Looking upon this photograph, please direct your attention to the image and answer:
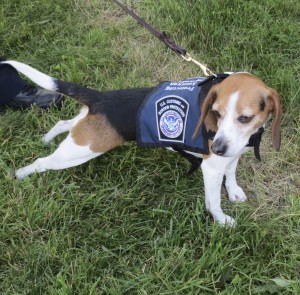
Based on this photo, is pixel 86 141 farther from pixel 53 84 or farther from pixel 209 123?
pixel 209 123

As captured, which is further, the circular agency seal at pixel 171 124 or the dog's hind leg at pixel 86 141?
the dog's hind leg at pixel 86 141

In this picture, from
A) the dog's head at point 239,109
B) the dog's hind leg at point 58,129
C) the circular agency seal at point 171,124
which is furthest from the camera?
the dog's hind leg at point 58,129

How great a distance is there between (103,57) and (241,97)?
2209 mm

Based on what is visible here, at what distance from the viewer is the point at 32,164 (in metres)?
3.26

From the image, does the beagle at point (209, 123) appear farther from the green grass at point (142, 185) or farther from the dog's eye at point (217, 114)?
the green grass at point (142, 185)

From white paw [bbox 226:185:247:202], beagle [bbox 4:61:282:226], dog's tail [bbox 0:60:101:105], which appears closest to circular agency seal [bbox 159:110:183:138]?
beagle [bbox 4:61:282:226]

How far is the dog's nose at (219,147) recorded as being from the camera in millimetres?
2508

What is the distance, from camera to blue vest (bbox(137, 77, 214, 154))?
2793mm

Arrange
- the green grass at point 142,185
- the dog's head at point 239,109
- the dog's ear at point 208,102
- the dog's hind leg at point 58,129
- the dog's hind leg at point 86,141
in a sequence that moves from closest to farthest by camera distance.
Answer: the dog's head at point 239,109 → the dog's ear at point 208,102 → the green grass at point 142,185 → the dog's hind leg at point 86,141 → the dog's hind leg at point 58,129

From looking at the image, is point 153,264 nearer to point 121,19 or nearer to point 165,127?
point 165,127

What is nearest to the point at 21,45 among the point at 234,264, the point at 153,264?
the point at 153,264

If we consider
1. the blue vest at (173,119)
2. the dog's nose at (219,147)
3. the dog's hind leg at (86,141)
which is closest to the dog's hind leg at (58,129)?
the dog's hind leg at (86,141)

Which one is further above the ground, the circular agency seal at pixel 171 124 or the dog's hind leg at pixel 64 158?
the circular agency seal at pixel 171 124

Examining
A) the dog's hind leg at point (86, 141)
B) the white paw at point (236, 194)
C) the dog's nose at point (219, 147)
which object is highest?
the dog's nose at point (219, 147)
